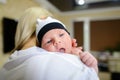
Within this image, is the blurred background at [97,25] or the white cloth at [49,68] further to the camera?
the blurred background at [97,25]

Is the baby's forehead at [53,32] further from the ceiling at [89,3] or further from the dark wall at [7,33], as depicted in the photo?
the ceiling at [89,3]

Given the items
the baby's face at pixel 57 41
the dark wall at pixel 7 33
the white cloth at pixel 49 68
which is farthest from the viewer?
the dark wall at pixel 7 33

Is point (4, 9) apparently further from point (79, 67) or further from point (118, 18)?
point (118, 18)

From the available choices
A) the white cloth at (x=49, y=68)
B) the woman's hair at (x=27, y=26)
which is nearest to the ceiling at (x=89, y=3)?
the woman's hair at (x=27, y=26)


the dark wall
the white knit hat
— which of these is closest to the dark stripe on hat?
the white knit hat

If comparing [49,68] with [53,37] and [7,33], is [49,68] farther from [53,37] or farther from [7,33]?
[7,33]

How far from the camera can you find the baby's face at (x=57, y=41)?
560mm

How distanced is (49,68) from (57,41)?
0.47ft

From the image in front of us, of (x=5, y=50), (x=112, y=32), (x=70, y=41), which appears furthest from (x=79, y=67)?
(x=112, y=32)

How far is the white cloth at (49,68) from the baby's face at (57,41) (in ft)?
0.23

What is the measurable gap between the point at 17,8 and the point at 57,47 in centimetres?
220

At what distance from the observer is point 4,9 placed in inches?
90.4

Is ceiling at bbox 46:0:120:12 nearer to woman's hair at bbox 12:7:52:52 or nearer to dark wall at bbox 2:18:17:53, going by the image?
dark wall at bbox 2:18:17:53

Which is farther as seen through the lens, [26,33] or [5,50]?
[5,50]
